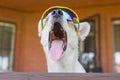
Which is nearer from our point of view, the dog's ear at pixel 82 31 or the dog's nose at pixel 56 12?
the dog's nose at pixel 56 12

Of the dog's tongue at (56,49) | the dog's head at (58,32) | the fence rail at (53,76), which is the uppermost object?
the dog's head at (58,32)

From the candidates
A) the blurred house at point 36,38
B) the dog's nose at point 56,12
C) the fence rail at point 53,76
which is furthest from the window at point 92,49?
the fence rail at point 53,76

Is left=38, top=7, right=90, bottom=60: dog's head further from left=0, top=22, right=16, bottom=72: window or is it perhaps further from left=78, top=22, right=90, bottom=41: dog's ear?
left=0, top=22, right=16, bottom=72: window

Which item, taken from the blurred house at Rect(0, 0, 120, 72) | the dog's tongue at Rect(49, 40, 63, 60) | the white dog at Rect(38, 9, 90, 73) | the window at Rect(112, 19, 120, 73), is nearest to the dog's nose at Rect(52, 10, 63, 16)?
the white dog at Rect(38, 9, 90, 73)

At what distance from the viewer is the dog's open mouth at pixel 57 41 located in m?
1.37

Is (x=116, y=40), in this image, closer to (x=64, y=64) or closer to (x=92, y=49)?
(x=92, y=49)

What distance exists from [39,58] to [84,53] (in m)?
0.74

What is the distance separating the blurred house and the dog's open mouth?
2.08m

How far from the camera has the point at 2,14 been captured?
399 cm

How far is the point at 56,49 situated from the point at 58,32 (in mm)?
99

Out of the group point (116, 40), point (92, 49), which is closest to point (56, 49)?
point (92, 49)

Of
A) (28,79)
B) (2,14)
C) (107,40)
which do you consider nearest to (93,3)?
(107,40)

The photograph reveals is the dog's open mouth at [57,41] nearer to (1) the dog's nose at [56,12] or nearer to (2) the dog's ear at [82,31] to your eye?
(1) the dog's nose at [56,12]

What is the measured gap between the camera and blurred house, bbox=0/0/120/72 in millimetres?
3682
